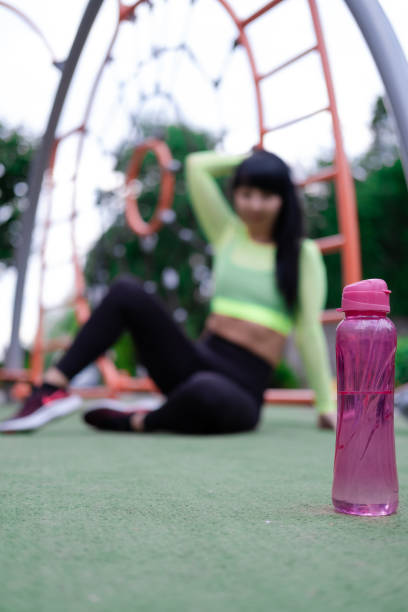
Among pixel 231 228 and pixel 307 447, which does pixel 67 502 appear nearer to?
pixel 307 447

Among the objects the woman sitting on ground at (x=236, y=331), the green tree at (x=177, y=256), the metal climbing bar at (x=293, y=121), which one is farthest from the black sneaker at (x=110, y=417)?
the green tree at (x=177, y=256)

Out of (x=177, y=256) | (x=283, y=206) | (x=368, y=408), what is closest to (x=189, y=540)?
(x=368, y=408)

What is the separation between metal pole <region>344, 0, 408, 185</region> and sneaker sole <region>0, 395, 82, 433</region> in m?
1.17

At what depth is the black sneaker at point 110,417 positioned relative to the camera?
1.94 meters

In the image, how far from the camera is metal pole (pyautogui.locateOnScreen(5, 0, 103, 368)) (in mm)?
2916

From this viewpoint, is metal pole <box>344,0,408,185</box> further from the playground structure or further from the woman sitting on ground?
the woman sitting on ground

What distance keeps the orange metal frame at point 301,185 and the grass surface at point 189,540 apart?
4.31ft

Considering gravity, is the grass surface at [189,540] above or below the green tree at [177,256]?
below

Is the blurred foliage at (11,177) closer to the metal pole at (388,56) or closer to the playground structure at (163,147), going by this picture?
the playground structure at (163,147)

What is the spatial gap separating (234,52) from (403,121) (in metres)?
2.08

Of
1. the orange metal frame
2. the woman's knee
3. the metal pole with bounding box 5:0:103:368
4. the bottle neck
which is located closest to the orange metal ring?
the orange metal frame

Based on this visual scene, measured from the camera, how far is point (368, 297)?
790 millimetres

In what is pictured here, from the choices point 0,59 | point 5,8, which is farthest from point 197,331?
point 5,8

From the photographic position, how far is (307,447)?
1.60 m
